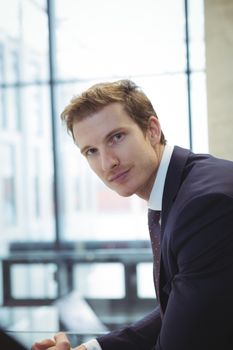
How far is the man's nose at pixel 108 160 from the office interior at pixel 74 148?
368cm

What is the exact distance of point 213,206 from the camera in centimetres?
108

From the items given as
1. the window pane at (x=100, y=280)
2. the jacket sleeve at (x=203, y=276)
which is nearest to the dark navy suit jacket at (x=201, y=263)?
the jacket sleeve at (x=203, y=276)

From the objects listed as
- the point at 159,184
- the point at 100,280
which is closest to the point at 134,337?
the point at 159,184

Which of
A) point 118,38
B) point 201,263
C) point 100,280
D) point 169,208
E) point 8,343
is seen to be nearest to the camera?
point 8,343

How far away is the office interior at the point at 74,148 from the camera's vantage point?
5703 mm

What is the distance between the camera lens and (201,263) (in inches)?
42.6

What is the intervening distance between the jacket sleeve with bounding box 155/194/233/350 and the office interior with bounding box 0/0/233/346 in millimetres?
3989

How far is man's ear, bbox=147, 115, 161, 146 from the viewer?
1576 mm

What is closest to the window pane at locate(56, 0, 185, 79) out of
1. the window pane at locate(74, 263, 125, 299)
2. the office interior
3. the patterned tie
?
the office interior

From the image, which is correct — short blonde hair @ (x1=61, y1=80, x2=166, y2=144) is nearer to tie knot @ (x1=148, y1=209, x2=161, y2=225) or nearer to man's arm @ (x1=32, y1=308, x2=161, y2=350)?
tie knot @ (x1=148, y1=209, x2=161, y2=225)

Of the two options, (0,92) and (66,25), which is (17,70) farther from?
(66,25)

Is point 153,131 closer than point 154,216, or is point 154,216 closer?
point 154,216

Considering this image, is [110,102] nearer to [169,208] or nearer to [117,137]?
[117,137]

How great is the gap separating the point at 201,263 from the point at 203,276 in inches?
1.2
